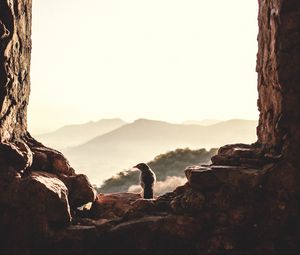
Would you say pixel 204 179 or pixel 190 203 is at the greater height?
pixel 204 179

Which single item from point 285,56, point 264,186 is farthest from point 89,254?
point 285,56

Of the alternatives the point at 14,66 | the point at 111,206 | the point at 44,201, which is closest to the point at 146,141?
the point at 111,206

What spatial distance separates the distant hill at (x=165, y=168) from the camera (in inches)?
1635

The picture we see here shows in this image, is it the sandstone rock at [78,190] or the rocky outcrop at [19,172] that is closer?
the rocky outcrop at [19,172]

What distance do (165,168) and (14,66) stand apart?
33.3 m

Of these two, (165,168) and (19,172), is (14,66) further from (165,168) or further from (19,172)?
(165,168)

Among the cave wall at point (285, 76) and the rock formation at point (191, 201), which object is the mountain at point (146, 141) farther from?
the cave wall at point (285, 76)

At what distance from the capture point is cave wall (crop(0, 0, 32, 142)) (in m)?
12.6

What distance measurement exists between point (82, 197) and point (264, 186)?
19.1ft

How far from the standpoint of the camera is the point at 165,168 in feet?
150

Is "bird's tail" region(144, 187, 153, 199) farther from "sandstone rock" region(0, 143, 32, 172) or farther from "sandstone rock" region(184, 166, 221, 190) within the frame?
"sandstone rock" region(0, 143, 32, 172)

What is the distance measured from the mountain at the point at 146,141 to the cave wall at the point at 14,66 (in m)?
120

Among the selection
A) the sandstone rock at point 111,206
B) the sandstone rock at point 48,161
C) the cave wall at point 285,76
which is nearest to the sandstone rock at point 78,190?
the sandstone rock at point 48,161

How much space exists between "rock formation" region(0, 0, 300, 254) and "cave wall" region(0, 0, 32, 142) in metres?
0.03
